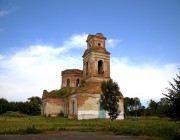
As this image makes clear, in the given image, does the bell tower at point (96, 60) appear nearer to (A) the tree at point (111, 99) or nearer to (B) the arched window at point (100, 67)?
(B) the arched window at point (100, 67)

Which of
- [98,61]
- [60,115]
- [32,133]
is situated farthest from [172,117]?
[60,115]

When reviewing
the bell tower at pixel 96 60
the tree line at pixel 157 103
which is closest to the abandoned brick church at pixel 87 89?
the bell tower at pixel 96 60

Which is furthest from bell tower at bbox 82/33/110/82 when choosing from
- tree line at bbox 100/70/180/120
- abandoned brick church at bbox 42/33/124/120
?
tree line at bbox 100/70/180/120

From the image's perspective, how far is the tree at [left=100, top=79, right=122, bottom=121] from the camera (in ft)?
90.6

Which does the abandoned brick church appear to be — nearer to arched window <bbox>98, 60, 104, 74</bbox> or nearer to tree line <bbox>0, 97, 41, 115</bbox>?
arched window <bbox>98, 60, 104, 74</bbox>

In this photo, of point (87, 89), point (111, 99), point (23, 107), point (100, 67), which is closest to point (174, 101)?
point (111, 99)

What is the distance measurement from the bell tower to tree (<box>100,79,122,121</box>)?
1481 cm

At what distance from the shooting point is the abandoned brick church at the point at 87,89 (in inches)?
1558

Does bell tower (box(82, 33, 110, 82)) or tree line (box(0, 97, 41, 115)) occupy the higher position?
bell tower (box(82, 33, 110, 82))

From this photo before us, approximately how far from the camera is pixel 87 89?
40.1m

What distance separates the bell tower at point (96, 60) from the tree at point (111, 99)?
1481cm

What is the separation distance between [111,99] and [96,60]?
17.9 metres

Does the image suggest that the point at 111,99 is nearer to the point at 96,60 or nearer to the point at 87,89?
the point at 87,89

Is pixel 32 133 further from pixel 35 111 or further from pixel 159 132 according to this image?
pixel 35 111
